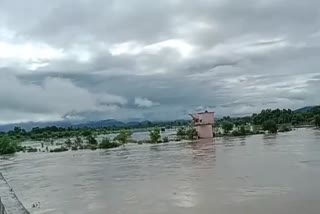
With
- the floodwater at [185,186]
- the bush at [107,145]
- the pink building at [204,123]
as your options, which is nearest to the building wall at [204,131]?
the pink building at [204,123]

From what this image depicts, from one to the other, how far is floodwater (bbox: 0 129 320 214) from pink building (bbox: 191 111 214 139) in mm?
26329

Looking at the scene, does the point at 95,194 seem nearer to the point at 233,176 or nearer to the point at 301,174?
the point at 233,176

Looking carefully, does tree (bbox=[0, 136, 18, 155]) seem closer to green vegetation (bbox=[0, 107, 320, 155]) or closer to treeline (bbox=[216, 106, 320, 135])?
green vegetation (bbox=[0, 107, 320, 155])

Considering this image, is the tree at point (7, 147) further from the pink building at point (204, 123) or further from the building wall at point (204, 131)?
the building wall at point (204, 131)

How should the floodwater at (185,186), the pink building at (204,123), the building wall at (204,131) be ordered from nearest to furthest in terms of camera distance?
the floodwater at (185,186)
the pink building at (204,123)
the building wall at (204,131)

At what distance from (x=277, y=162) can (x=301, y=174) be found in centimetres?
557

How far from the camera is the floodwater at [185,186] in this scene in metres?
16.5

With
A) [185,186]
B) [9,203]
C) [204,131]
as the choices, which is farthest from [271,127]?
[9,203]

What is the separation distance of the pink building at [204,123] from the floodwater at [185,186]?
26.3 metres

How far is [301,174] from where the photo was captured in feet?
73.5

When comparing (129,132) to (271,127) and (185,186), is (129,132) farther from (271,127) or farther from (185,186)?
→ (185,186)

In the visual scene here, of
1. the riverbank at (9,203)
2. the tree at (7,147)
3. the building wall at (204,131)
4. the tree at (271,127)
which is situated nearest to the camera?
the riverbank at (9,203)

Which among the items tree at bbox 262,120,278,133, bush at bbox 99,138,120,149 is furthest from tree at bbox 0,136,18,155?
tree at bbox 262,120,278,133

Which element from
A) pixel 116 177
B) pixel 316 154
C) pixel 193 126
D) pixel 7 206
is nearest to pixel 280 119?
pixel 193 126
